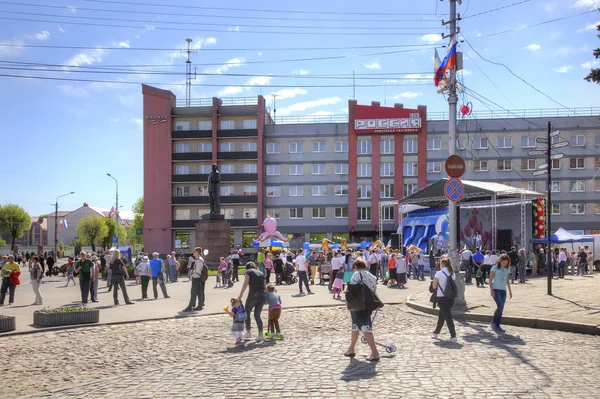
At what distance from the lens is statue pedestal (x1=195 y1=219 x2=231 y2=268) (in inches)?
1209

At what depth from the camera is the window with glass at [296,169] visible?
6494 centimetres

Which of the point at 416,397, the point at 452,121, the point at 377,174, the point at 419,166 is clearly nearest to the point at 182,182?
the point at 377,174

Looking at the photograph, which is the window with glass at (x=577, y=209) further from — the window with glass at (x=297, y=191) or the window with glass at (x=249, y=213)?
the window with glass at (x=249, y=213)

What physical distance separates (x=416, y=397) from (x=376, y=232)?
57509mm

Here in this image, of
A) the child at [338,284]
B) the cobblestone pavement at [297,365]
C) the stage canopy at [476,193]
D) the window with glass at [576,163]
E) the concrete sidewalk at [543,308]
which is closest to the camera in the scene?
the cobblestone pavement at [297,365]

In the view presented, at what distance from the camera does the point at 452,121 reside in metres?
15.3

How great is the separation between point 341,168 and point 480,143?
15.4 meters

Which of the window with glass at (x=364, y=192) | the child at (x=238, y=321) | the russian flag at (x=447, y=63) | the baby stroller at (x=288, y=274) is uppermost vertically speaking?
the russian flag at (x=447, y=63)

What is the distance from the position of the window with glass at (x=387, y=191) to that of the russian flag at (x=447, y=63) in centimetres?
4792

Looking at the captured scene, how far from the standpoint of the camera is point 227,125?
65.6 m

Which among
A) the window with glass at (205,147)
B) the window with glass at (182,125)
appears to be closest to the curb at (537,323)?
the window with glass at (205,147)

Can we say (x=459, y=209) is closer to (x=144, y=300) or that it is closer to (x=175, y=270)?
(x=175, y=270)

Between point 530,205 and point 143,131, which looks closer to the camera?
point 530,205

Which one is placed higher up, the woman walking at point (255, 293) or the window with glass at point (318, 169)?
the window with glass at point (318, 169)
